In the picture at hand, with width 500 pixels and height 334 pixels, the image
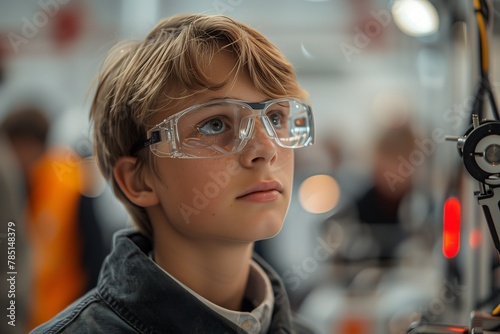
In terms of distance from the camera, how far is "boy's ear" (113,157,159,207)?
1236 mm

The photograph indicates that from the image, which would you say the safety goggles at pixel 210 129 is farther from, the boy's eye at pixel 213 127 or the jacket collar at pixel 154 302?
the jacket collar at pixel 154 302

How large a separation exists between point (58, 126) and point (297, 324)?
728 millimetres

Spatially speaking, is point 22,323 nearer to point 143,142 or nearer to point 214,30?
point 143,142

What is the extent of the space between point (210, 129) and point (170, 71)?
0.13 m

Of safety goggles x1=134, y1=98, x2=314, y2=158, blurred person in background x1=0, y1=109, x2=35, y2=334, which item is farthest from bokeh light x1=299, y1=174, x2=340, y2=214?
blurred person in background x1=0, y1=109, x2=35, y2=334

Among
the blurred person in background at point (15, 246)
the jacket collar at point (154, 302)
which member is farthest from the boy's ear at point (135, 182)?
the blurred person in background at point (15, 246)

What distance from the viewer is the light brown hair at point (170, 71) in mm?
1149

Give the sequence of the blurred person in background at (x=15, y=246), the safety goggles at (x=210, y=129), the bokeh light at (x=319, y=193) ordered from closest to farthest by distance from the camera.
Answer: the safety goggles at (x=210, y=129) → the blurred person in background at (x=15, y=246) → the bokeh light at (x=319, y=193)

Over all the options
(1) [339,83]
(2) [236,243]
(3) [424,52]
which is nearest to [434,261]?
(3) [424,52]

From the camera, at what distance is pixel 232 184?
115 cm

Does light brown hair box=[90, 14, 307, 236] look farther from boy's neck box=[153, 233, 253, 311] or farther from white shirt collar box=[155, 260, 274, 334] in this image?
white shirt collar box=[155, 260, 274, 334]

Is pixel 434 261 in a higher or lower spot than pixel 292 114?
lower

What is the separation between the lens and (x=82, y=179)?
139 centimetres

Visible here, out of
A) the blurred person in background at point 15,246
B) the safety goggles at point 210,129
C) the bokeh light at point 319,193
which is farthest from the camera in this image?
the bokeh light at point 319,193
